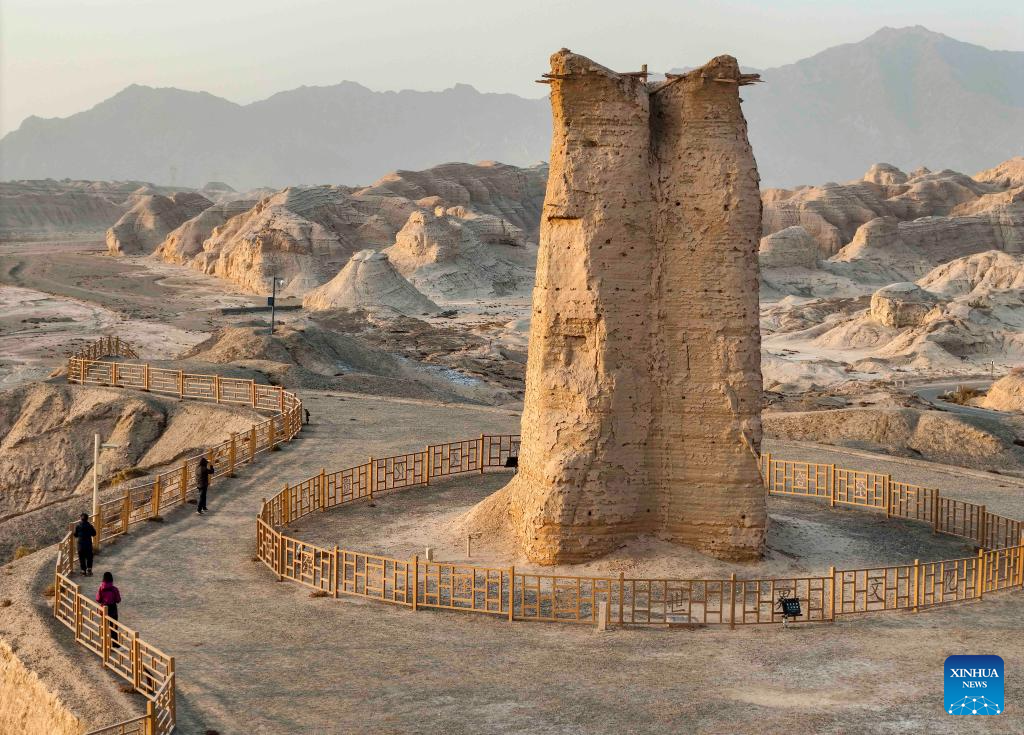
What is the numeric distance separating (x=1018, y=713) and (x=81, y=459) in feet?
92.7

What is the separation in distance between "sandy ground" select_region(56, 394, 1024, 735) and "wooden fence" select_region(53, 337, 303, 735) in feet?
2.12

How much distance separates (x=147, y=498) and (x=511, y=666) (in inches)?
506

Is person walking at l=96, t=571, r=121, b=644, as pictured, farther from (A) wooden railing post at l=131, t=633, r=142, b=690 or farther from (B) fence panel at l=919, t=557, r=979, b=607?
(B) fence panel at l=919, t=557, r=979, b=607

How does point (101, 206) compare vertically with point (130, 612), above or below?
above

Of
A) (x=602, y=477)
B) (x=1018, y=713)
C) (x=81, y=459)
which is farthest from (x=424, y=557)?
(x=81, y=459)

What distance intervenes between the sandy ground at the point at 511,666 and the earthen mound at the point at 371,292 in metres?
51.3

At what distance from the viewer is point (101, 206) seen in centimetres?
15938

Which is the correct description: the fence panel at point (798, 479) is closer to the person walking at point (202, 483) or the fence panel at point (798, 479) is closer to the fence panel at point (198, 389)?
the person walking at point (202, 483)

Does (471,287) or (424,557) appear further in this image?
(471,287)

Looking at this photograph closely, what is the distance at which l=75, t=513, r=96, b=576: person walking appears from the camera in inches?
855

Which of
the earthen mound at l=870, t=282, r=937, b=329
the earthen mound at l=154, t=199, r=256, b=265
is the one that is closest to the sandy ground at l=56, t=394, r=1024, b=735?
the earthen mound at l=870, t=282, r=937, b=329

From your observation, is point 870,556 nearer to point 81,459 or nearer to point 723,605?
point 723,605

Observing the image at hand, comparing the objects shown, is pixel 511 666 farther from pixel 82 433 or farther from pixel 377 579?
pixel 82 433

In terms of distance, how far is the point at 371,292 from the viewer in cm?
7456
